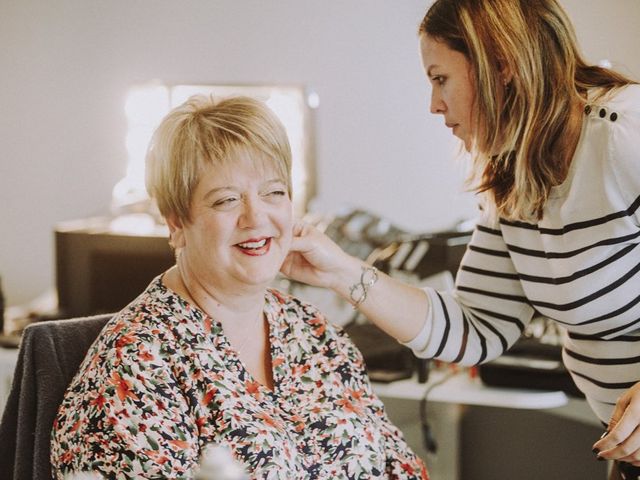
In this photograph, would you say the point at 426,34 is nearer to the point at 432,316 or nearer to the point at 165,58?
the point at 432,316

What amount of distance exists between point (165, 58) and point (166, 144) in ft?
6.74

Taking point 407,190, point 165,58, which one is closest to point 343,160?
point 407,190

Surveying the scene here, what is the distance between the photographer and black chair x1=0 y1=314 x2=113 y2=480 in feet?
4.52

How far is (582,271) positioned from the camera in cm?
144

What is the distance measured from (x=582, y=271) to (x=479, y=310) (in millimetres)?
282

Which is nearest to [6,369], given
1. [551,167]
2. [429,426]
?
[429,426]

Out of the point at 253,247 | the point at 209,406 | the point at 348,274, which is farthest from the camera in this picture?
the point at 348,274

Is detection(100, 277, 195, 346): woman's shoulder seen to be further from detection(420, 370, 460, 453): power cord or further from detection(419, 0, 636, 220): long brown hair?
detection(420, 370, 460, 453): power cord

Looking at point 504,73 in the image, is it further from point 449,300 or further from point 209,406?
point 209,406

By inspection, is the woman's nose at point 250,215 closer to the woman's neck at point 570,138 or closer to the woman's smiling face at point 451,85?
the woman's smiling face at point 451,85

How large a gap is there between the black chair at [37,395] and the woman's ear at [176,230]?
23 centimetres

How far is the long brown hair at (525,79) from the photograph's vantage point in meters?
1.41

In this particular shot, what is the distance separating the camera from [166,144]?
1.41 m

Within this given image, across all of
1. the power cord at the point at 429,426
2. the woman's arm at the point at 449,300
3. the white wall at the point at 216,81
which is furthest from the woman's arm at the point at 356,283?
the white wall at the point at 216,81
